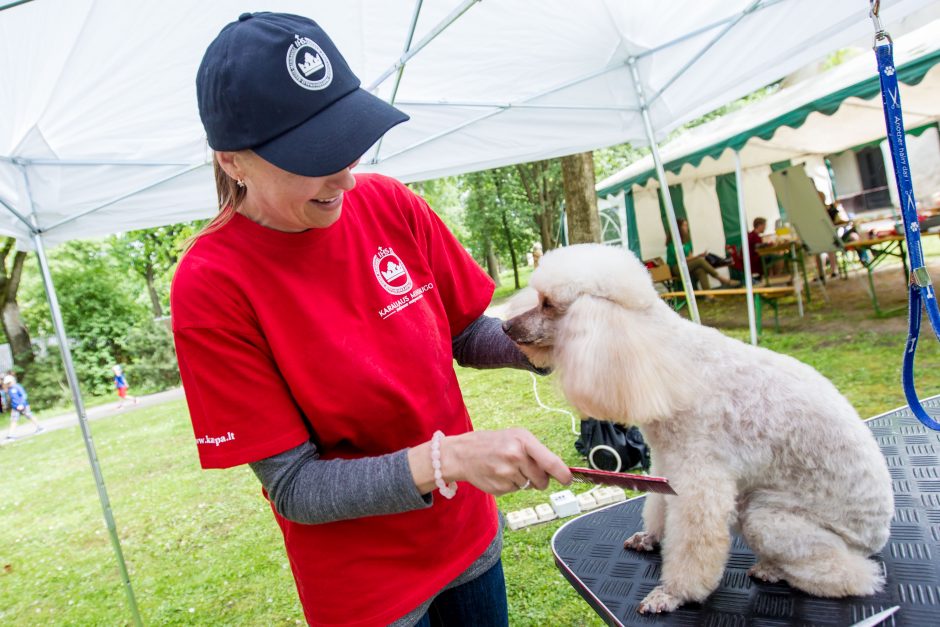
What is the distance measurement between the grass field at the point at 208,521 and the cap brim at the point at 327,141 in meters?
1.13

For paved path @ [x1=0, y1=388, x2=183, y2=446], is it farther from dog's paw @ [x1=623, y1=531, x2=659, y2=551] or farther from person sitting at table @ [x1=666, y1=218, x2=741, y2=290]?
dog's paw @ [x1=623, y1=531, x2=659, y2=551]

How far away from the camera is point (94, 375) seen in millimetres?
15992

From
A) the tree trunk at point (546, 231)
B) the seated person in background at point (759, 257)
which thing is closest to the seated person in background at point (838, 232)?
the seated person in background at point (759, 257)

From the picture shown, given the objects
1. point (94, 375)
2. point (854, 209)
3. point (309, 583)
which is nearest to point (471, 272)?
point (309, 583)

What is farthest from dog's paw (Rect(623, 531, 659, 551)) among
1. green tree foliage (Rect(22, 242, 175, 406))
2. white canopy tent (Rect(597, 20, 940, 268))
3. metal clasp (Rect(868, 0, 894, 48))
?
green tree foliage (Rect(22, 242, 175, 406))

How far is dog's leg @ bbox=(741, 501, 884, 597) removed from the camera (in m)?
1.33

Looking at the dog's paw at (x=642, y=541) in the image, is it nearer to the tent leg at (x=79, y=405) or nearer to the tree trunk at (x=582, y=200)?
the tent leg at (x=79, y=405)

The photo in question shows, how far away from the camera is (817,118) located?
826 centimetres

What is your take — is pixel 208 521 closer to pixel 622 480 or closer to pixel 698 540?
pixel 698 540

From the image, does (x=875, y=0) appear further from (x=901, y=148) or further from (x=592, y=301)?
(x=592, y=301)

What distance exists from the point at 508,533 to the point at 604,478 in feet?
9.48

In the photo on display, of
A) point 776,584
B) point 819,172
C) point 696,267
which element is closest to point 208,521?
point 776,584

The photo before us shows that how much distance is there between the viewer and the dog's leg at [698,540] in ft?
4.69

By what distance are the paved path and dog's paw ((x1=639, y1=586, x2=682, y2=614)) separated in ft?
43.8
